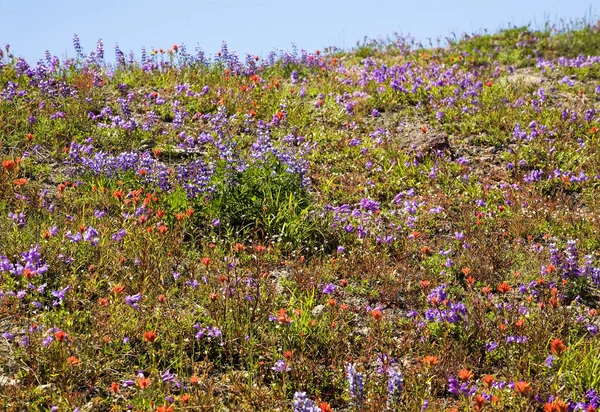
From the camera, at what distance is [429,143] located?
8859 mm

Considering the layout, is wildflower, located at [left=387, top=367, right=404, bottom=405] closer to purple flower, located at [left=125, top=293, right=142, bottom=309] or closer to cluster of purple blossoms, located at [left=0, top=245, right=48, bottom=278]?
purple flower, located at [left=125, top=293, right=142, bottom=309]

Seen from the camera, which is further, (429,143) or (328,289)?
(429,143)

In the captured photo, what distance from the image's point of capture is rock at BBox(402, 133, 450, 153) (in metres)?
8.80

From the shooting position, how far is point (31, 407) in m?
3.84

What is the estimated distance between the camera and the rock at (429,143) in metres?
8.80

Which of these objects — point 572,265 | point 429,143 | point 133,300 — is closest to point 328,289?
point 133,300

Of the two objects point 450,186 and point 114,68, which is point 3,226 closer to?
point 450,186

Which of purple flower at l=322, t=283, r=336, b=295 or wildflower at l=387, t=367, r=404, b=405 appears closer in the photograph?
wildflower at l=387, t=367, r=404, b=405

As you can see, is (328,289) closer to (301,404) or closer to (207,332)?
(207,332)

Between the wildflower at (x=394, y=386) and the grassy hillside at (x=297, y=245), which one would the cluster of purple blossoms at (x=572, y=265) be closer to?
the grassy hillside at (x=297, y=245)

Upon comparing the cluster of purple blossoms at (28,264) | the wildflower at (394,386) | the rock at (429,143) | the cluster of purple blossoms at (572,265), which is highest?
the rock at (429,143)

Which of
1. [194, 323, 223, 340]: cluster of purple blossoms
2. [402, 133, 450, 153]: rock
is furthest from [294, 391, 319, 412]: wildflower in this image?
[402, 133, 450, 153]: rock

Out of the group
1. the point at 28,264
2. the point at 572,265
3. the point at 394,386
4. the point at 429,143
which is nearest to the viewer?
the point at 394,386

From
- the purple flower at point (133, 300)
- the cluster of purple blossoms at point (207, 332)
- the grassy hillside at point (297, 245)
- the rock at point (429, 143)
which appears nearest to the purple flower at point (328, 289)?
the grassy hillside at point (297, 245)
